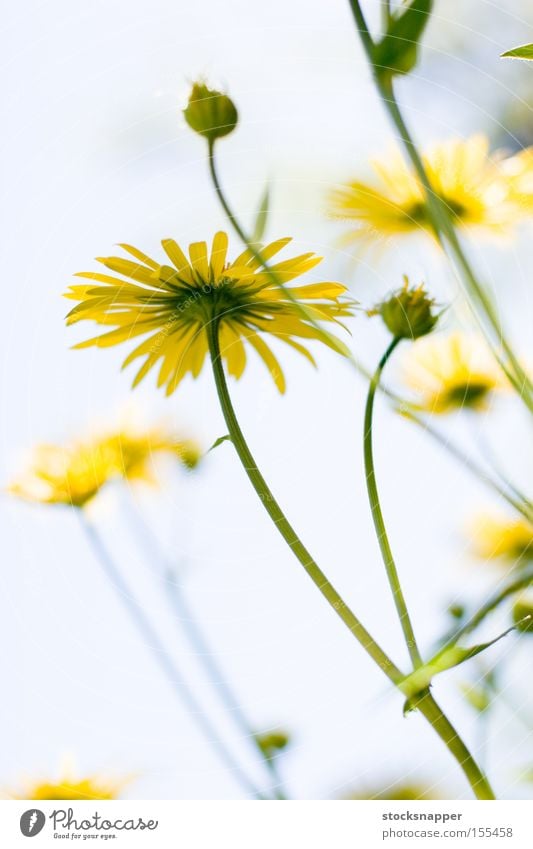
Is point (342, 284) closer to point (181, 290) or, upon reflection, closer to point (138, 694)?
point (181, 290)

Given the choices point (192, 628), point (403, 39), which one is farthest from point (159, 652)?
point (403, 39)

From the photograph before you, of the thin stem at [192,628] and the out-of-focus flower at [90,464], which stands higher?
the out-of-focus flower at [90,464]

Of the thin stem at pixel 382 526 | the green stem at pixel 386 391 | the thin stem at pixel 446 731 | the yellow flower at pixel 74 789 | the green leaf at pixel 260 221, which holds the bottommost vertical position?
the thin stem at pixel 446 731

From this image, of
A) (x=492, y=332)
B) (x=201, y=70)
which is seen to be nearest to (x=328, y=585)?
(x=492, y=332)

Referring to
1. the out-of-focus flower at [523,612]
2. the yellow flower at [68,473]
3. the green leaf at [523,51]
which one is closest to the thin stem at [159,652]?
the yellow flower at [68,473]

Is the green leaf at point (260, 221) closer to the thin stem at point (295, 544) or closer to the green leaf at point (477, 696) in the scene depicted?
the thin stem at point (295, 544)

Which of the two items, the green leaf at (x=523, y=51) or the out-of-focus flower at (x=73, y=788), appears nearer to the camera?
the green leaf at (x=523, y=51)

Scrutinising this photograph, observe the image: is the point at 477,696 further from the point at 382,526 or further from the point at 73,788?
the point at 73,788
